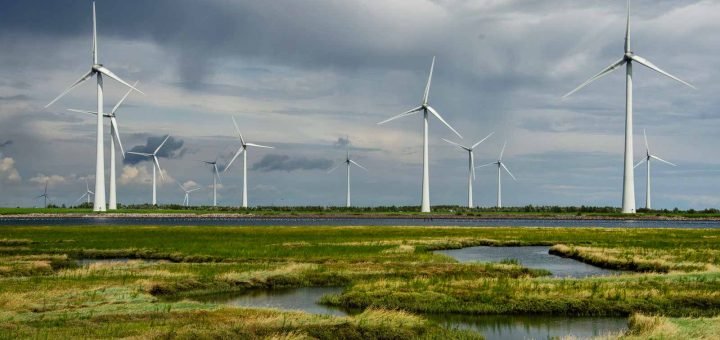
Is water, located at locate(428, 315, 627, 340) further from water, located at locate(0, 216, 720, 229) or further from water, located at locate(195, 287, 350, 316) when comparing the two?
water, located at locate(0, 216, 720, 229)

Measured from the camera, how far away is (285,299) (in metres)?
37.9

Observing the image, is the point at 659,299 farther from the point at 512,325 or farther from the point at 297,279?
the point at 297,279

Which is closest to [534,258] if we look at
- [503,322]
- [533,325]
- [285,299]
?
[285,299]

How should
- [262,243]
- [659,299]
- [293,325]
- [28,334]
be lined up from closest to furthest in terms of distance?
1. [28,334]
2. [293,325]
3. [659,299]
4. [262,243]

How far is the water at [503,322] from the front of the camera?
2964cm

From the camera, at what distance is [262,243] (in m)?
72.6

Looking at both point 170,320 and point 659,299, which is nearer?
point 170,320

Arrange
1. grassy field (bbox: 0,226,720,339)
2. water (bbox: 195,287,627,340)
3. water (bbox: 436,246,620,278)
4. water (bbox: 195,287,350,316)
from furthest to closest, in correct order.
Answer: water (bbox: 436,246,620,278) < water (bbox: 195,287,350,316) < water (bbox: 195,287,627,340) < grassy field (bbox: 0,226,720,339)

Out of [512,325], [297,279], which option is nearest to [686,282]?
[512,325]

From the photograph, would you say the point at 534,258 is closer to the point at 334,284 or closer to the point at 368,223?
the point at 334,284

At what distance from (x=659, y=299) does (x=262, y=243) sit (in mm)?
44663

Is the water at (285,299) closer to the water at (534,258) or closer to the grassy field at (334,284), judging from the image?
the grassy field at (334,284)

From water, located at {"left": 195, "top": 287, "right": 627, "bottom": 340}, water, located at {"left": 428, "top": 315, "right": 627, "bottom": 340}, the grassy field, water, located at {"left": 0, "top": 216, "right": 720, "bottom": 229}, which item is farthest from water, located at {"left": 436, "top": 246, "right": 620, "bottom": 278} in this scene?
water, located at {"left": 0, "top": 216, "right": 720, "bottom": 229}

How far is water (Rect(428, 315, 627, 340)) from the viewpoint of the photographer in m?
29.3
